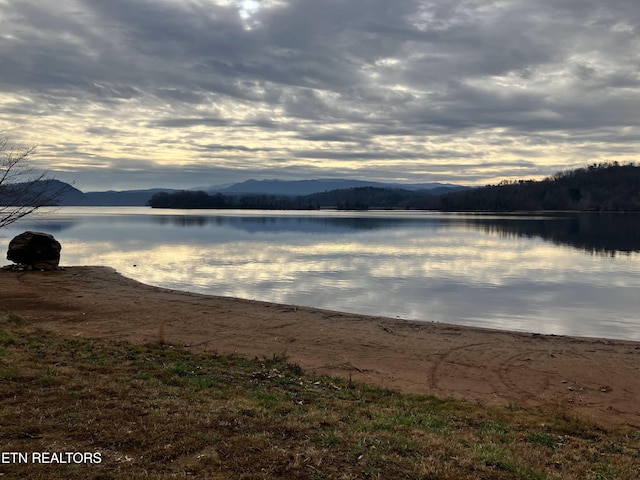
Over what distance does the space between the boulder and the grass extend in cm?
2181

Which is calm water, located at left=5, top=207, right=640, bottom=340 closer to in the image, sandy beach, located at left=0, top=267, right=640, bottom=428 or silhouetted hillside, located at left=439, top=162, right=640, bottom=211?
sandy beach, located at left=0, top=267, right=640, bottom=428

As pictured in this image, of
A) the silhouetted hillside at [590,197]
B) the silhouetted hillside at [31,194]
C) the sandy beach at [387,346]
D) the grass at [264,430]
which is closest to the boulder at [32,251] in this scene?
the sandy beach at [387,346]

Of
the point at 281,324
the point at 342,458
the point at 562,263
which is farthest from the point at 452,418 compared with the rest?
the point at 562,263

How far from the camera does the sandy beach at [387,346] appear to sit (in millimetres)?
9992

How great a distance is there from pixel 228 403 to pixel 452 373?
20.0 ft

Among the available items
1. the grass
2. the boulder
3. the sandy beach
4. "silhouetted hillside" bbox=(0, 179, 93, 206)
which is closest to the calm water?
the sandy beach

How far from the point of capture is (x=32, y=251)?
2862 cm

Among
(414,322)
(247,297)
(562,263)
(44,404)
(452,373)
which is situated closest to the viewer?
(44,404)

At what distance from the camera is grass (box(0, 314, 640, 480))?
15.8ft

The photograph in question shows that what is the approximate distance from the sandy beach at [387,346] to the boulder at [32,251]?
27.1 feet

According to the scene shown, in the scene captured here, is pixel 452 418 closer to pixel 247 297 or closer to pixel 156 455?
pixel 156 455

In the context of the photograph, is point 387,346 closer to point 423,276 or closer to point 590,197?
point 423,276

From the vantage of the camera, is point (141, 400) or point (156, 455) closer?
point (156, 455)

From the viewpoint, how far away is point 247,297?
2248 cm
